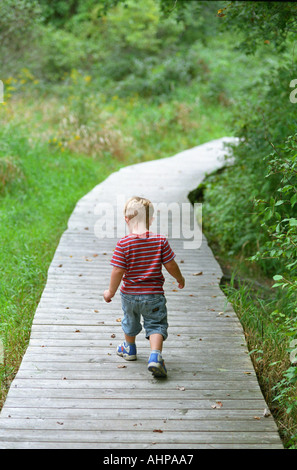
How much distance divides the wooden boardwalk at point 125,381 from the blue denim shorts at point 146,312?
306mm

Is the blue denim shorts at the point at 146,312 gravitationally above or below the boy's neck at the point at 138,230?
below

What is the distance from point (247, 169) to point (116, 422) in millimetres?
5510

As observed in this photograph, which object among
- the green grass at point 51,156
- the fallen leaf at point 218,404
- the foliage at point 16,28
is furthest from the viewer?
the foliage at point 16,28

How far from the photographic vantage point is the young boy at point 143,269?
150 inches

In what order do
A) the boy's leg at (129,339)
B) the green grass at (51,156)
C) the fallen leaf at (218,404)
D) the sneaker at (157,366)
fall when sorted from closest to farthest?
the fallen leaf at (218,404), the sneaker at (157,366), the boy's leg at (129,339), the green grass at (51,156)

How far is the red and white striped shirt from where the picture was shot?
3801mm

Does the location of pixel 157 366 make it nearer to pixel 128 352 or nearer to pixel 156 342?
pixel 156 342

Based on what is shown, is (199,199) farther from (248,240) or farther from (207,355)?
(207,355)

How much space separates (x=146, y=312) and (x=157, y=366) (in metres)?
0.40

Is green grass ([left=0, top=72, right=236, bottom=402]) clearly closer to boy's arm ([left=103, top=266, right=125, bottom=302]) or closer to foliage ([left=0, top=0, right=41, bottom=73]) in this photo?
boy's arm ([left=103, top=266, right=125, bottom=302])

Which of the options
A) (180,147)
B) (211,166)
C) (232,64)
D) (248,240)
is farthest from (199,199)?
(232,64)

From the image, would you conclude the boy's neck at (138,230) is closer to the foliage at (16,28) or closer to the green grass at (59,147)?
the green grass at (59,147)

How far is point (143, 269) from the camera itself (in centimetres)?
385

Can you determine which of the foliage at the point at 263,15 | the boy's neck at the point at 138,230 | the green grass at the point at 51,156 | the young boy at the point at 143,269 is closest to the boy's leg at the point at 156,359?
the young boy at the point at 143,269
